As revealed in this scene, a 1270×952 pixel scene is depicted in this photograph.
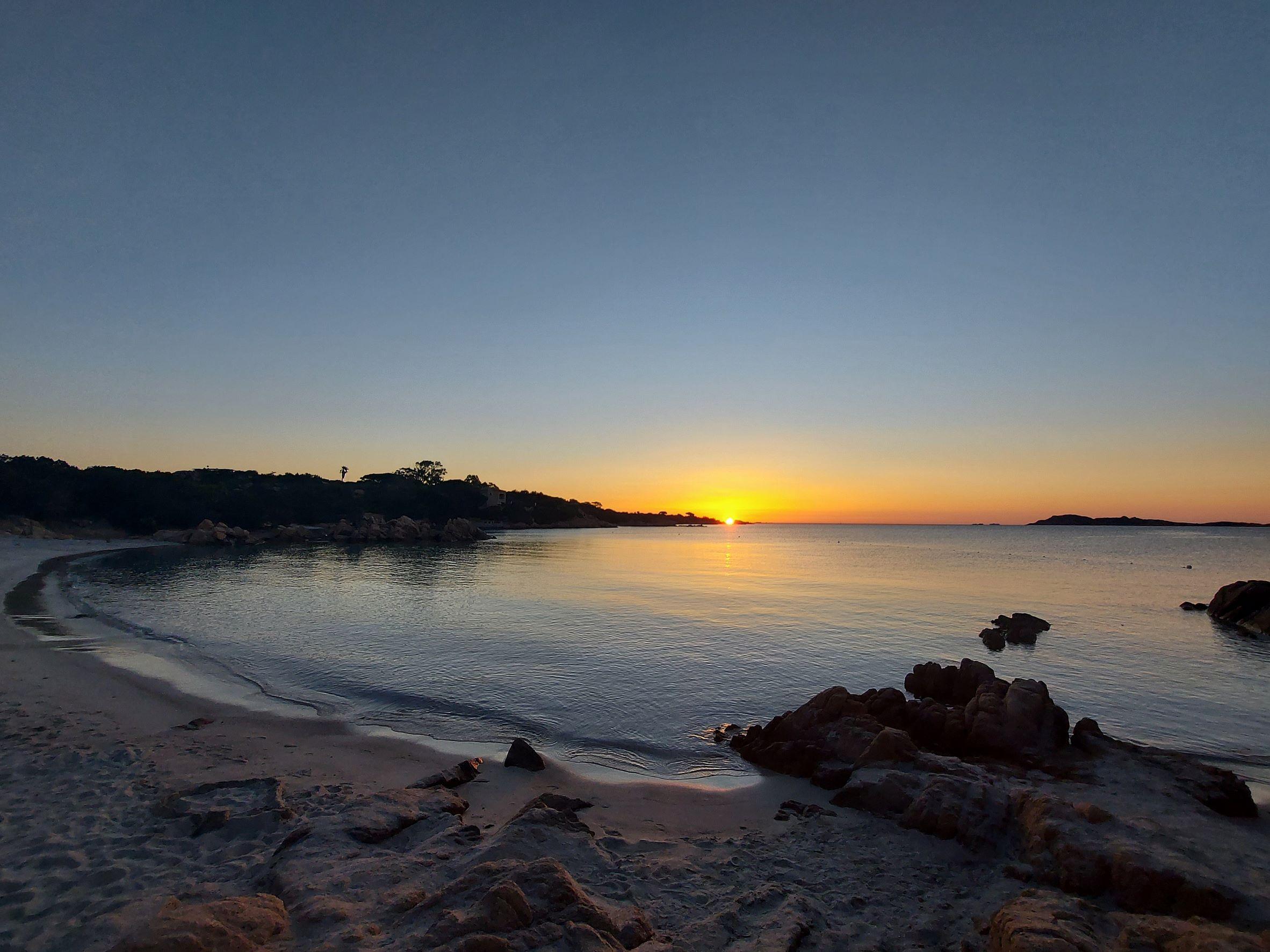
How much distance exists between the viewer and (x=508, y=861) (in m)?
6.61

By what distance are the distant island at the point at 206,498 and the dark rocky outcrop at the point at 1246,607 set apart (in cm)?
11189

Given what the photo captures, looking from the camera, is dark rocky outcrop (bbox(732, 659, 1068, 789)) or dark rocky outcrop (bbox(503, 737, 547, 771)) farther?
dark rocky outcrop (bbox(732, 659, 1068, 789))

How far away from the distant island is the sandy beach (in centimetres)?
9801

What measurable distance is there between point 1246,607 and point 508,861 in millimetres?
40307

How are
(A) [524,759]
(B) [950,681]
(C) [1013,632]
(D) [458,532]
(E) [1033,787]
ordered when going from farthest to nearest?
(D) [458,532] → (C) [1013,632] → (B) [950,681] → (A) [524,759] → (E) [1033,787]

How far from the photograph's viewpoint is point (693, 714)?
1495 cm

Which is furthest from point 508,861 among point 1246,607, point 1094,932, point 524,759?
point 1246,607

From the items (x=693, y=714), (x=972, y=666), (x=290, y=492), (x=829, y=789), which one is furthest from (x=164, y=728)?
(x=290, y=492)

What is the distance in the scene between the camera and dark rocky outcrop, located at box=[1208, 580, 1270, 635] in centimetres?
2766

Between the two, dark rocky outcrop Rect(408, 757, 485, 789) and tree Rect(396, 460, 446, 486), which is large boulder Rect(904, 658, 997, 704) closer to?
dark rocky outcrop Rect(408, 757, 485, 789)

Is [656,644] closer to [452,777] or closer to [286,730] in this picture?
[286,730]

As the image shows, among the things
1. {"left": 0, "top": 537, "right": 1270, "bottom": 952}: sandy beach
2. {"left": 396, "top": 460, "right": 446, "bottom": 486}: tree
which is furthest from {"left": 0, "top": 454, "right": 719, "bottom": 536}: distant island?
{"left": 0, "top": 537, "right": 1270, "bottom": 952}: sandy beach

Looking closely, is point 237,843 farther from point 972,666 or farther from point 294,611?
point 294,611

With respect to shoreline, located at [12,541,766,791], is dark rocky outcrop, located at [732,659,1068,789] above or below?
above
